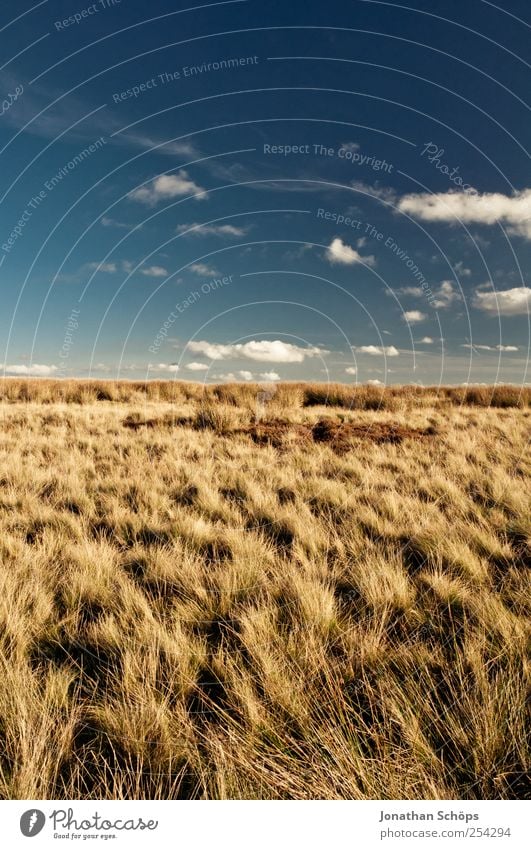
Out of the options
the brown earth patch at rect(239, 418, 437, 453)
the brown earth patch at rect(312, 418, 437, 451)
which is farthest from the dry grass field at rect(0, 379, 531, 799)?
the brown earth patch at rect(312, 418, 437, 451)

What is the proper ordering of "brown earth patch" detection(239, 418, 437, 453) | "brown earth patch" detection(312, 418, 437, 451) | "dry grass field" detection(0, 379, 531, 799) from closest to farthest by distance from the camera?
"dry grass field" detection(0, 379, 531, 799) < "brown earth patch" detection(239, 418, 437, 453) < "brown earth patch" detection(312, 418, 437, 451)

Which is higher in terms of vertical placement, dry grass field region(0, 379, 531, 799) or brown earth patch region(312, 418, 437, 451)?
brown earth patch region(312, 418, 437, 451)

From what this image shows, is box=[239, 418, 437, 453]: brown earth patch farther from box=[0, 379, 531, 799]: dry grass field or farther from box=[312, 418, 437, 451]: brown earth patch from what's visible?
box=[0, 379, 531, 799]: dry grass field

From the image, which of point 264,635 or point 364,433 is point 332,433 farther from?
point 264,635

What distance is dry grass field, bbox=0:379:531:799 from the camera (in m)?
2.26

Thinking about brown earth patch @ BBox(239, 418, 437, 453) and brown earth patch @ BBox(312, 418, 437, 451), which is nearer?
brown earth patch @ BBox(239, 418, 437, 453)

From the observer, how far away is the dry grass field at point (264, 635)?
2.26 metres

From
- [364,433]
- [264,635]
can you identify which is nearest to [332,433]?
[364,433]

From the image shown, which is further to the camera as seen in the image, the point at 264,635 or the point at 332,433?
the point at 332,433

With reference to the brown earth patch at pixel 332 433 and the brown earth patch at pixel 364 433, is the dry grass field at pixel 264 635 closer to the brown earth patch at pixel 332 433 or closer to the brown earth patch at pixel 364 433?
the brown earth patch at pixel 332 433

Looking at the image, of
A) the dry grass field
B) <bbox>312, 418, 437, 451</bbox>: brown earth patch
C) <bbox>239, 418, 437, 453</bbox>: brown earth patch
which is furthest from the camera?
<bbox>312, 418, 437, 451</bbox>: brown earth patch

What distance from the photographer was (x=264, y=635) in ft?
10.5

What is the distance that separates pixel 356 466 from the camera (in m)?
8.56
